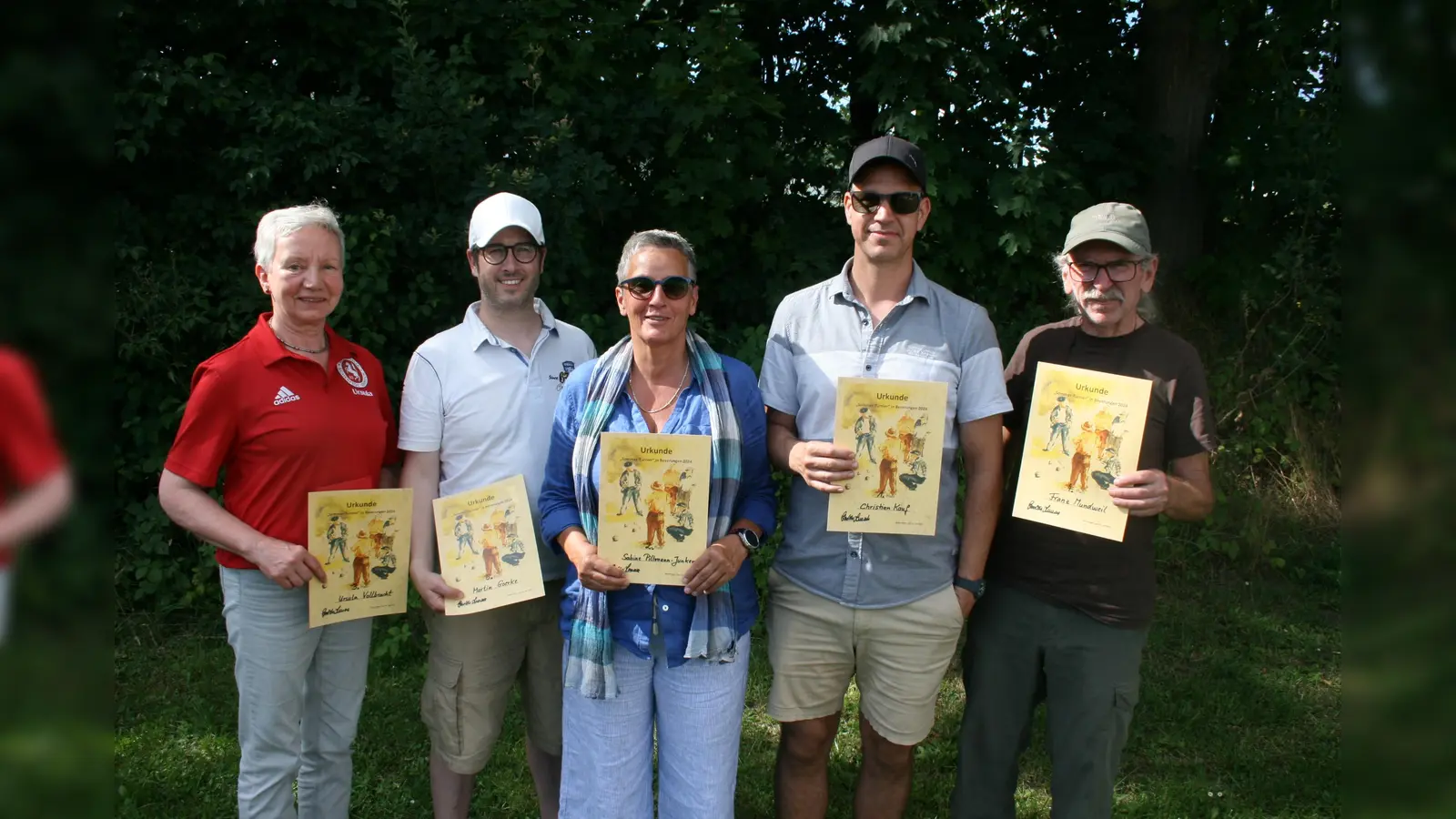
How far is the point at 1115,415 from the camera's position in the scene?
3.15 metres

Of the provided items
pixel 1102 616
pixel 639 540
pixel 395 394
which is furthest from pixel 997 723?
pixel 395 394

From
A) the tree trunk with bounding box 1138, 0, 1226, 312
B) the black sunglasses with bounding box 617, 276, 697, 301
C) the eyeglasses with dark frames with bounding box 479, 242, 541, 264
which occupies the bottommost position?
the black sunglasses with bounding box 617, 276, 697, 301

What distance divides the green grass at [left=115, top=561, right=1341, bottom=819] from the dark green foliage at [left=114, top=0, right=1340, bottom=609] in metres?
0.97

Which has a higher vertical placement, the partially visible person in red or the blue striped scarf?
Answer: the partially visible person in red

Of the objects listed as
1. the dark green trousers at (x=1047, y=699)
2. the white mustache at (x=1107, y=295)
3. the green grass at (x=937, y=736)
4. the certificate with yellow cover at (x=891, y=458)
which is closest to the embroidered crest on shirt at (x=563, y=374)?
the certificate with yellow cover at (x=891, y=458)

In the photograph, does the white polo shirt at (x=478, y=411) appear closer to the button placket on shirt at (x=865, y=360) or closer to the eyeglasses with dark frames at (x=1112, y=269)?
the button placket on shirt at (x=865, y=360)

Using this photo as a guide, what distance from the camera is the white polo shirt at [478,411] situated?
134 inches

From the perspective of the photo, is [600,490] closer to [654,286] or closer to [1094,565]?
[654,286]

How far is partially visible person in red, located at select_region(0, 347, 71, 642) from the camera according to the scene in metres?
0.43

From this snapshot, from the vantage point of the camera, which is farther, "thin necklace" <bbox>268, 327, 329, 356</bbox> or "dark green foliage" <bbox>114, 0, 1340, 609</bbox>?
"dark green foliage" <bbox>114, 0, 1340, 609</bbox>

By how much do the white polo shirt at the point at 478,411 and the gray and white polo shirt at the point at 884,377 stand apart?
2.69 ft

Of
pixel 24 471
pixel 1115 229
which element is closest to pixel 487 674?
pixel 1115 229

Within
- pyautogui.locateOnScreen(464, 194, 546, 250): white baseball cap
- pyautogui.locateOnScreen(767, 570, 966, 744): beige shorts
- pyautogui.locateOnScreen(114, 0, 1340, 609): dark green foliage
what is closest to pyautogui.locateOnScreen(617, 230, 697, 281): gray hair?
pyautogui.locateOnScreen(464, 194, 546, 250): white baseball cap

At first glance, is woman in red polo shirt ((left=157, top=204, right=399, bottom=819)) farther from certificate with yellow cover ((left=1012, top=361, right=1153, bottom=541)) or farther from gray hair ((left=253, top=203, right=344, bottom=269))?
certificate with yellow cover ((left=1012, top=361, right=1153, bottom=541))
